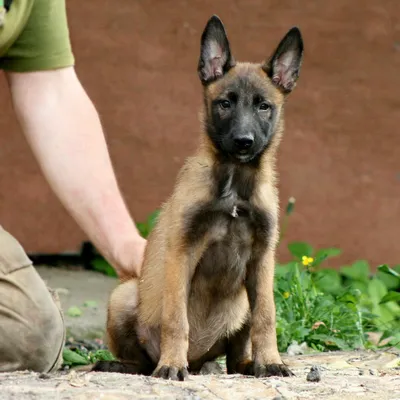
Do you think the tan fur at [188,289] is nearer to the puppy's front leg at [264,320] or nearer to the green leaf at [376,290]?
the puppy's front leg at [264,320]

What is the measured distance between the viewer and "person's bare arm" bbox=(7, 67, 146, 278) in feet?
17.5

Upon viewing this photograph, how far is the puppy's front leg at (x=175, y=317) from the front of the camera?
14.4 ft

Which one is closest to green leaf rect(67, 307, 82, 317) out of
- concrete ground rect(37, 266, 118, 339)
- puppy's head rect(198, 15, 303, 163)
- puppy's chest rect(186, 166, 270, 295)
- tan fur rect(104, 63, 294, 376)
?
concrete ground rect(37, 266, 118, 339)

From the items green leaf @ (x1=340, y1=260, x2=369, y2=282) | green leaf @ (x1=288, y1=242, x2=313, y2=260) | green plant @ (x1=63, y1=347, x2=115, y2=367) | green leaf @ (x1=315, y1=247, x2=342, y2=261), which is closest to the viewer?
green plant @ (x1=63, y1=347, x2=115, y2=367)

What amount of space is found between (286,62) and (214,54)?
31 cm

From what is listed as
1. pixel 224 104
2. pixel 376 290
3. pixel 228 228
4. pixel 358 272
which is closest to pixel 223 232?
pixel 228 228

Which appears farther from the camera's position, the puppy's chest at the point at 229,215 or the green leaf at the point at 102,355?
the green leaf at the point at 102,355

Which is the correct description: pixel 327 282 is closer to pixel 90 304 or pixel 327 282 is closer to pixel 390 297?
pixel 390 297

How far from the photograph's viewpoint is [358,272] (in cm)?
756

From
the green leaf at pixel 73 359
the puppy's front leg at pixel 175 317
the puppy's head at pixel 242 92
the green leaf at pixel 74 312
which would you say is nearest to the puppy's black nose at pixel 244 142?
the puppy's head at pixel 242 92

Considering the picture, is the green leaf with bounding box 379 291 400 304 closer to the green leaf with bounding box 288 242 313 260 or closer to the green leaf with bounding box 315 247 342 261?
the green leaf with bounding box 315 247 342 261

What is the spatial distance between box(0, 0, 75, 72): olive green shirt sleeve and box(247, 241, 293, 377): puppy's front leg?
1.68m

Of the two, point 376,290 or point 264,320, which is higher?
point 264,320

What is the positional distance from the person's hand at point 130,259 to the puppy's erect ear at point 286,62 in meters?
1.04
